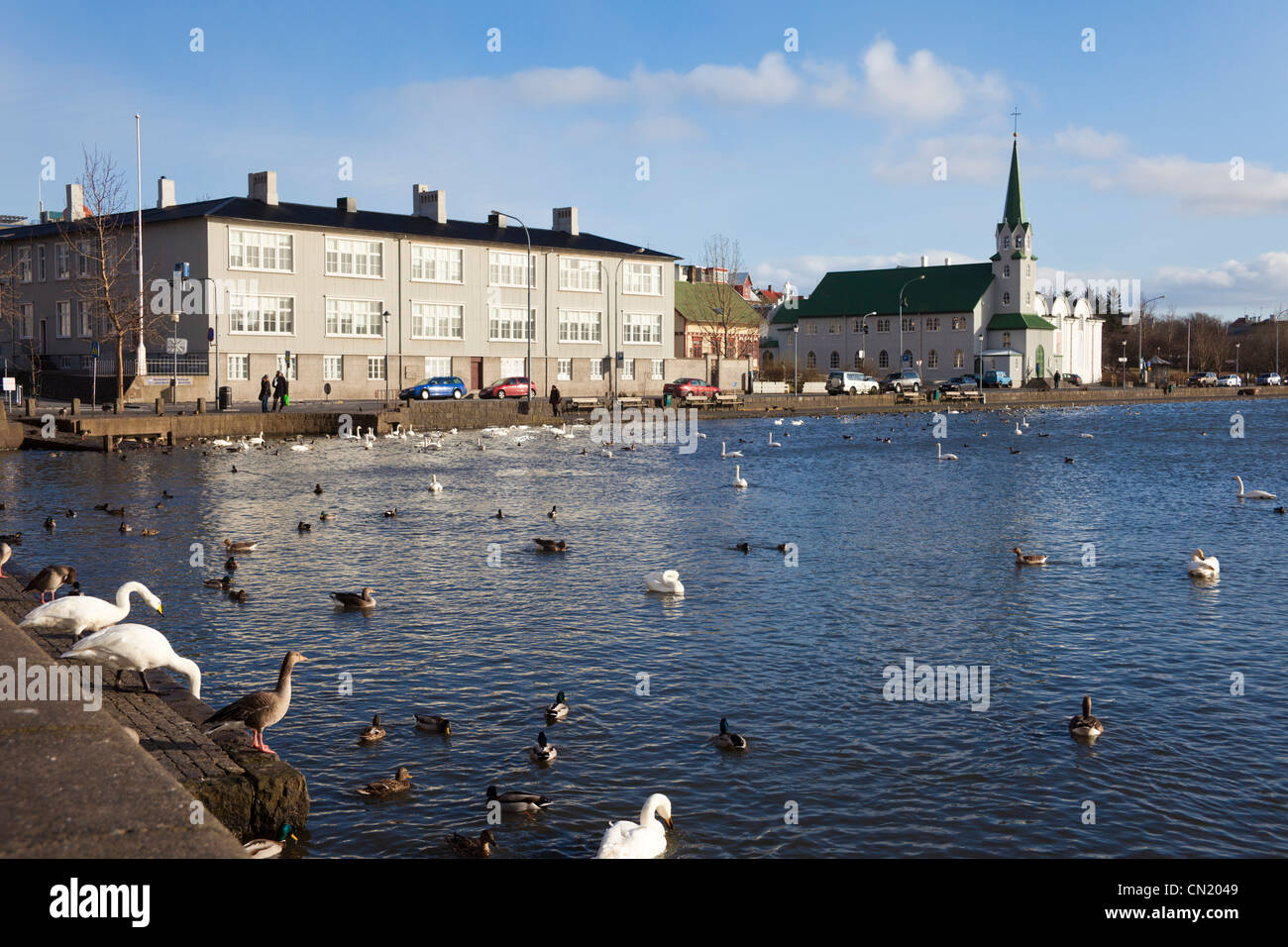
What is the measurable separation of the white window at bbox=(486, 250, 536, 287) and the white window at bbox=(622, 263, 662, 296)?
8827 millimetres

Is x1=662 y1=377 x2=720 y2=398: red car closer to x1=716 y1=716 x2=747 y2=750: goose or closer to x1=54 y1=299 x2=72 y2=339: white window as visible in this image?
x1=54 y1=299 x2=72 y2=339: white window

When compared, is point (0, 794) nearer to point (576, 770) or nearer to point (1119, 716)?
point (576, 770)

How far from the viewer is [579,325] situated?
83.2m

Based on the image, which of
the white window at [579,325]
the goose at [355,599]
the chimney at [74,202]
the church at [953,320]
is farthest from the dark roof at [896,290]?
the goose at [355,599]

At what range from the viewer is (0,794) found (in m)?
6.75

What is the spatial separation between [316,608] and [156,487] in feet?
59.7

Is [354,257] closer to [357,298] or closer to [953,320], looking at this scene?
[357,298]

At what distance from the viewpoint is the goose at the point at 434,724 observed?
11.3m

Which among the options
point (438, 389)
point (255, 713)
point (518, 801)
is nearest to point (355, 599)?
point (255, 713)

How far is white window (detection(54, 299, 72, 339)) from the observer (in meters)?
72.2

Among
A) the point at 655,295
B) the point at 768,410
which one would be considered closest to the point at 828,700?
the point at 768,410

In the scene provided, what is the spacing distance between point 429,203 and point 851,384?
36385 mm

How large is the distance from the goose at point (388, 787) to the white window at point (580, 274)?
73.4 metres

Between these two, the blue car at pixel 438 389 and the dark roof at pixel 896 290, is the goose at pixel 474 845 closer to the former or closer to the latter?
the blue car at pixel 438 389
